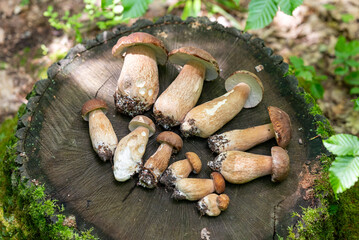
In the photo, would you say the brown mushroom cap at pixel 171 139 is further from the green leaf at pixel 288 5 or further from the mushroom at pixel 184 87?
the green leaf at pixel 288 5

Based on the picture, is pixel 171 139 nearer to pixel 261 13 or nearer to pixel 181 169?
pixel 181 169

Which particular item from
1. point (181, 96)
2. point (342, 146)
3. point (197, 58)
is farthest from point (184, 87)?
point (342, 146)

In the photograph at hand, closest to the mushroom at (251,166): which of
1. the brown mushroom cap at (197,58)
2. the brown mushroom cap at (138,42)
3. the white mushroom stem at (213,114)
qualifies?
the white mushroom stem at (213,114)

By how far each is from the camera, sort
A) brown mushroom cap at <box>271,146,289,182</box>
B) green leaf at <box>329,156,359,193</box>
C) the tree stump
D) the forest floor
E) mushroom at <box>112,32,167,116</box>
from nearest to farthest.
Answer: green leaf at <box>329,156,359,193</box> → the tree stump → brown mushroom cap at <box>271,146,289,182</box> → mushroom at <box>112,32,167,116</box> → the forest floor

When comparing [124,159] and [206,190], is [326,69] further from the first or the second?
[124,159]

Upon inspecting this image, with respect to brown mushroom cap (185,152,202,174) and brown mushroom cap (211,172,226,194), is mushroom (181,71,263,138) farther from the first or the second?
brown mushroom cap (211,172,226,194)

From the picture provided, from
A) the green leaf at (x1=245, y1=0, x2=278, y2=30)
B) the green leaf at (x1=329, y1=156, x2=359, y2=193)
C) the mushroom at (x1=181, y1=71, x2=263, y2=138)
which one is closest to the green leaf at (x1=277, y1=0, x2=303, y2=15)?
the green leaf at (x1=245, y1=0, x2=278, y2=30)
